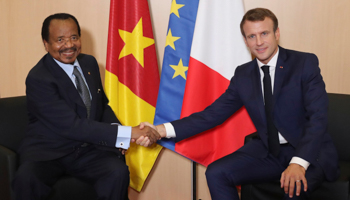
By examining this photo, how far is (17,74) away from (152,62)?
59.0 inches

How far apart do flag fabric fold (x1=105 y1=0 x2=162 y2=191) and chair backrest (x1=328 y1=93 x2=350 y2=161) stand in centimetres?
148

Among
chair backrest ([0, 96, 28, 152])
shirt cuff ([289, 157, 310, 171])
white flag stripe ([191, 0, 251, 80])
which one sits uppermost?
white flag stripe ([191, 0, 251, 80])

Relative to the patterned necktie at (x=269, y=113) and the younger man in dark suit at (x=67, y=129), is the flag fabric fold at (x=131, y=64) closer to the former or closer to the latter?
the younger man in dark suit at (x=67, y=129)

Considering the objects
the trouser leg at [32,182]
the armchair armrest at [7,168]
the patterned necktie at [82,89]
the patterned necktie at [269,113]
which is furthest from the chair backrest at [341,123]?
the armchair armrest at [7,168]

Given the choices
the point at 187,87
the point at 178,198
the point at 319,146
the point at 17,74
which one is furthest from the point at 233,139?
the point at 17,74

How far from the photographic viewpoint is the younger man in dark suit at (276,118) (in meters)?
2.28

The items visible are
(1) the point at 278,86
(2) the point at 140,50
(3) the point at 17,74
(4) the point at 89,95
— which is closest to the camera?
(1) the point at 278,86

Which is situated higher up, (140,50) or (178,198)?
(140,50)

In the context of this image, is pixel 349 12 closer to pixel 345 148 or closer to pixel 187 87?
pixel 345 148

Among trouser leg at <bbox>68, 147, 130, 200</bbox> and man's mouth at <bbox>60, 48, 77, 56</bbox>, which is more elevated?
man's mouth at <bbox>60, 48, 77, 56</bbox>

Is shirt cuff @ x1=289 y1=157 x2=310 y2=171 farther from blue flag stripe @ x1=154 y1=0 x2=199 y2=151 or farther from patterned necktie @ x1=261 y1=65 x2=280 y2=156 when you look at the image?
blue flag stripe @ x1=154 y1=0 x2=199 y2=151

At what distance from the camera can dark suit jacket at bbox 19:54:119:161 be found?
251 centimetres

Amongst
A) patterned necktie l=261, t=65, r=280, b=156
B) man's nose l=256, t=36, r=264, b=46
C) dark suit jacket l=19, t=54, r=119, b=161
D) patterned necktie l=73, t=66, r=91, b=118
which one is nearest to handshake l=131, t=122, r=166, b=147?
dark suit jacket l=19, t=54, r=119, b=161

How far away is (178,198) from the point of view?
372 centimetres
